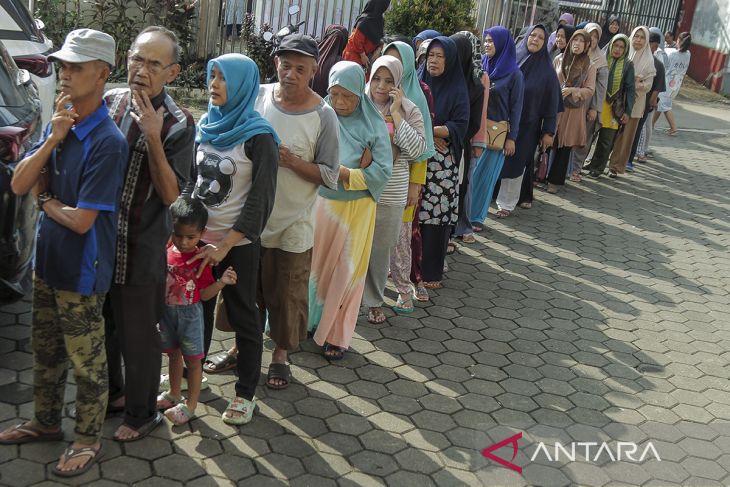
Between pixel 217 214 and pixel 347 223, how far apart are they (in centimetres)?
113

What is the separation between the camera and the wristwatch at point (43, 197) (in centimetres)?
328

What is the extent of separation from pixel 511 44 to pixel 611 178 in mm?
4408

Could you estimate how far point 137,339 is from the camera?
364 centimetres

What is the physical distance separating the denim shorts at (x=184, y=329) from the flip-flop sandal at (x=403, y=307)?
2.17m

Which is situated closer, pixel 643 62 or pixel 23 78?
pixel 23 78

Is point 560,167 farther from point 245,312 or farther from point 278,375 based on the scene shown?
point 245,312

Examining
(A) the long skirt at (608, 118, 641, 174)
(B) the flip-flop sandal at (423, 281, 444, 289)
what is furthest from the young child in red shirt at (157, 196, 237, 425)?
(A) the long skirt at (608, 118, 641, 174)

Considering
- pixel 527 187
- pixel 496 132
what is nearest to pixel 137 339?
pixel 496 132

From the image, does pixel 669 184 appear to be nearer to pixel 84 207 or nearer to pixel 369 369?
pixel 369 369

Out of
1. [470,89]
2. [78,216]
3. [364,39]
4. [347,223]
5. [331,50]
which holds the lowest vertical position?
[347,223]

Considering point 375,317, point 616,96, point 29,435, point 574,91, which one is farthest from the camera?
point 616,96

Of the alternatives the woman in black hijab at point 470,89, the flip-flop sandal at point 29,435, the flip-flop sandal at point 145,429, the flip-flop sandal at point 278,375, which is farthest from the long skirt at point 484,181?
the flip-flop sandal at point 29,435

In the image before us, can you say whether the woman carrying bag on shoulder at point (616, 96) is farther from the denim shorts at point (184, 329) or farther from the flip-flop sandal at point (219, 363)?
the denim shorts at point (184, 329)

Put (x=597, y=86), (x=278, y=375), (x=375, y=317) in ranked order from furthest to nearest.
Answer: (x=597, y=86) → (x=375, y=317) → (x=278, y=375)
